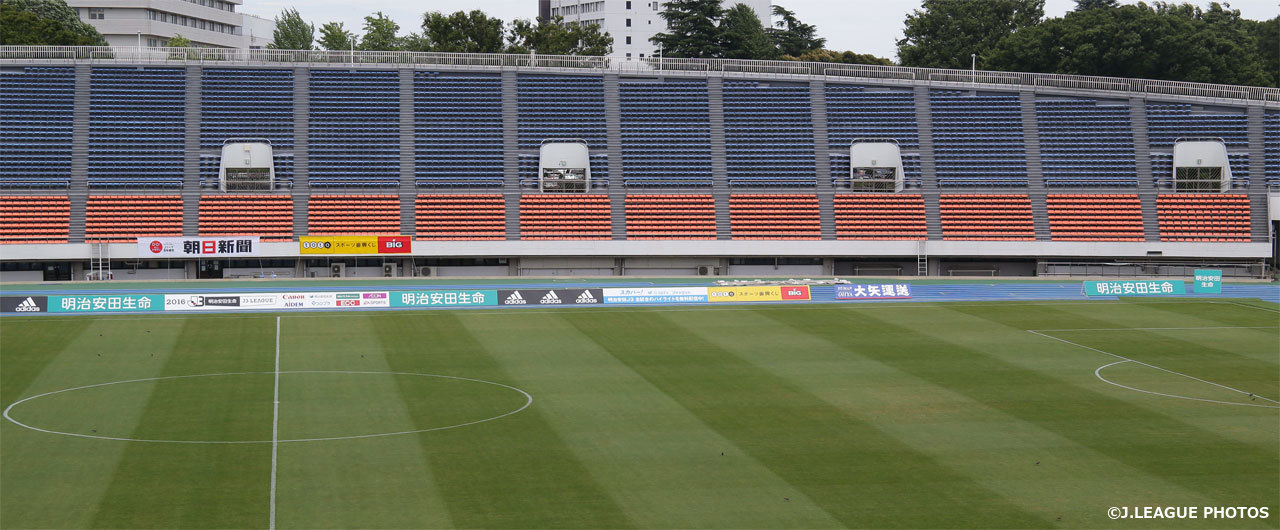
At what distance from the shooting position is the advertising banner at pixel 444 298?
44719 millimetres

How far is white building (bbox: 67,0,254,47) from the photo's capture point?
127m

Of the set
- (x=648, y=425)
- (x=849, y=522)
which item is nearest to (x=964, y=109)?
(x=648, y=425)

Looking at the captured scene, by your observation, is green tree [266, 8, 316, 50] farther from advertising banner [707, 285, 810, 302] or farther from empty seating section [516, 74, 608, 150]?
advertising banner [707, 285, 810, 302]

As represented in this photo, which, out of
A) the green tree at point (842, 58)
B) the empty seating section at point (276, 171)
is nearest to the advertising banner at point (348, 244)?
the empty seating section at point (276, 171)

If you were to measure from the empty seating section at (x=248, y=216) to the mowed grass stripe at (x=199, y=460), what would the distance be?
29080 mm

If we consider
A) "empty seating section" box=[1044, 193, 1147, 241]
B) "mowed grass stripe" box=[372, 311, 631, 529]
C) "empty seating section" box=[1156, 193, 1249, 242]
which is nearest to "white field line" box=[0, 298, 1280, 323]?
"empty seating section" box=[1044, 193, 1147, 241]

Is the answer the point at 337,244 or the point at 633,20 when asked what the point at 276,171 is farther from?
the point at 633,20

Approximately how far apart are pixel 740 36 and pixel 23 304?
6738 centimetres

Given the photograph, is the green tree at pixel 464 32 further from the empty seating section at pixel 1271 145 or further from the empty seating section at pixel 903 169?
the empty seating section at pixel 1271 145

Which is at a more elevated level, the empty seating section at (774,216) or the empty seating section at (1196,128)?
the empty seating section at (1196,128)

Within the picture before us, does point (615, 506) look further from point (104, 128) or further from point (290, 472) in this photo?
point (104, 128)

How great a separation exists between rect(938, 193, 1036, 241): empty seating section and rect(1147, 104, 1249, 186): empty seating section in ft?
31.0

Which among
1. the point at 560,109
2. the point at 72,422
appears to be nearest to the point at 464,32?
the point at 560,109

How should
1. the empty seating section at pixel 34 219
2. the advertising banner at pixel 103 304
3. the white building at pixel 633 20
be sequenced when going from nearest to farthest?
the advertising banner at pixel 103 304, the empty seating section at pixel 34 219, the white building at pixel 633 20
